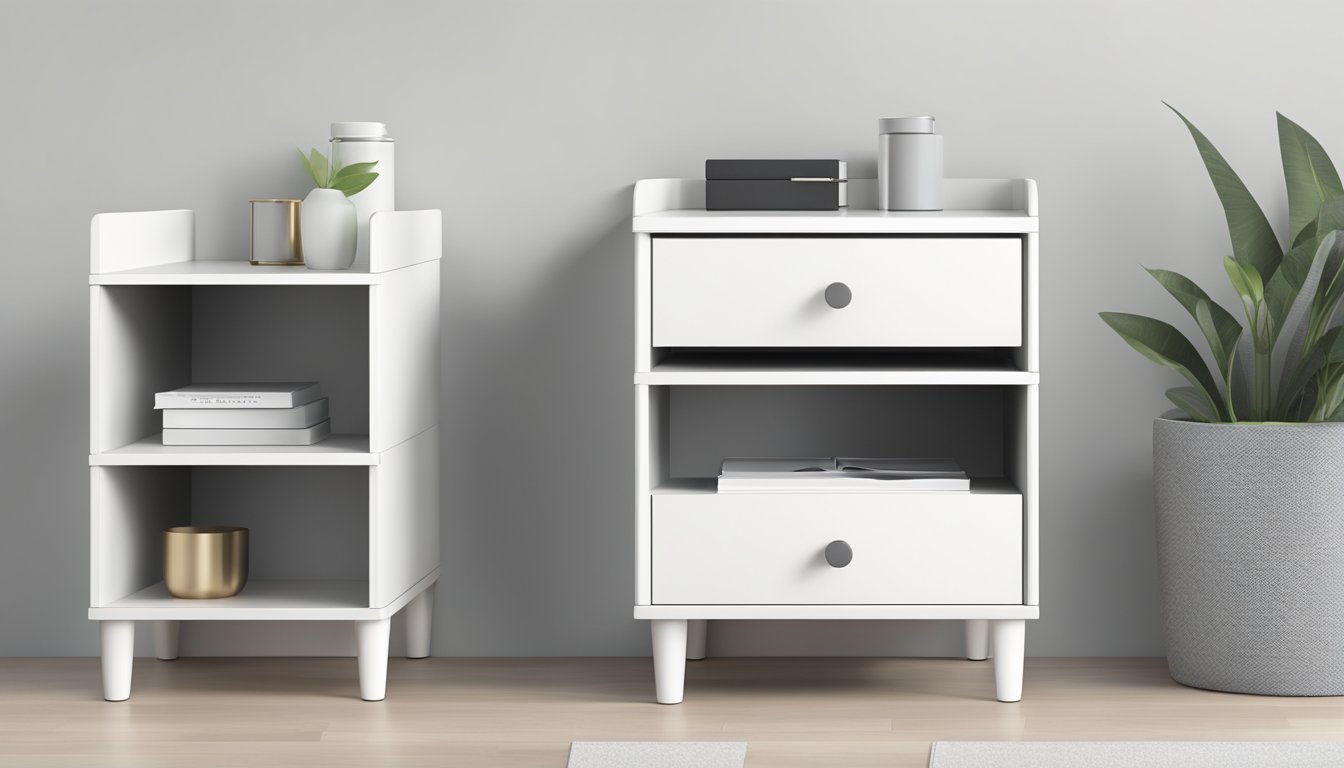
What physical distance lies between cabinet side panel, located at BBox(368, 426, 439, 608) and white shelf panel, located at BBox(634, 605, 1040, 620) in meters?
0.36

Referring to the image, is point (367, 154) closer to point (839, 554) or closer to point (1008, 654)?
point (839, 554)

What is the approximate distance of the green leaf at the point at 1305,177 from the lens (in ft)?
6.75

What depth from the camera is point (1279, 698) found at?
1943mm

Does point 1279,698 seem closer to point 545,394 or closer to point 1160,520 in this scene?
point 1160,520

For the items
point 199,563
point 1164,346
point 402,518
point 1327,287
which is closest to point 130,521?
point 199,563

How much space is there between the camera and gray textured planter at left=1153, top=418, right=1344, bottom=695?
6.20 feet

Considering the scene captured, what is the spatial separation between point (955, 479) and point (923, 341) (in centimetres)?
20

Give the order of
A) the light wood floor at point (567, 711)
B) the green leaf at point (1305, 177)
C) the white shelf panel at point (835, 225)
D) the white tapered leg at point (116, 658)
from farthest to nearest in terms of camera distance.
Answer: the green leaf at point (1305, 177) → the white tapered leg at point (116, 658) → the white shelf panel at point (835, 225) → the light wood floor at point (567, 711)

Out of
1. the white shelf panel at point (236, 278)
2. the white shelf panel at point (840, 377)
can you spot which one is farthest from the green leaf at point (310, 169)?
the white shelf panel at point (840, 377)

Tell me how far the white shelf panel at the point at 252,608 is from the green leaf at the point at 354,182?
1.99 feet

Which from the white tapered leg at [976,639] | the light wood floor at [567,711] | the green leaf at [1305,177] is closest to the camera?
the light wood floor at [567,711]

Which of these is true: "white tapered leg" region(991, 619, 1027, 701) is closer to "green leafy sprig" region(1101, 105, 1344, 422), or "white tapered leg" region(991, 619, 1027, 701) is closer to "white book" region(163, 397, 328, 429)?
"green leafy sprig" region(1101, 105, 1344, 422)

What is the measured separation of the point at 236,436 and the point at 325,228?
0.33 metres

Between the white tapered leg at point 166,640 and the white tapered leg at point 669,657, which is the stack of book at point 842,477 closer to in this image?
the white tapered leg at point 669,657
